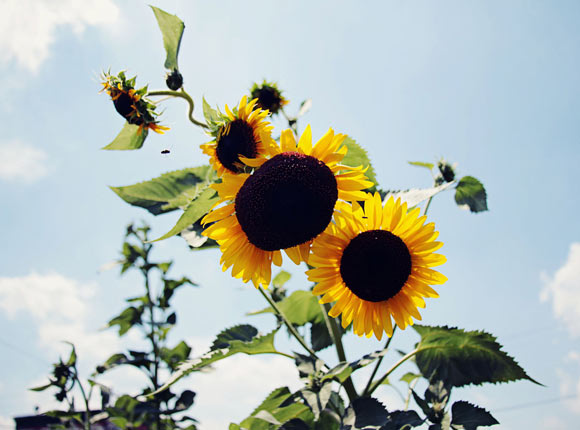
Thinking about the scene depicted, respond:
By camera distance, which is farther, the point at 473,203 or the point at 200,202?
the point at 473,203

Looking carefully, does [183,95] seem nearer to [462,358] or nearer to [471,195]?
[471,195]

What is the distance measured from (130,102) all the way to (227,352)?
3.33ft

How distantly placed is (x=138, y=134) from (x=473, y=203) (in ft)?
4.89

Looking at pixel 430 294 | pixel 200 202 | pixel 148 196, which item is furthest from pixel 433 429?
pixel 148 196

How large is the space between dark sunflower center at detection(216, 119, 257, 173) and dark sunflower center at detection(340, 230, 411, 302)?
465mm

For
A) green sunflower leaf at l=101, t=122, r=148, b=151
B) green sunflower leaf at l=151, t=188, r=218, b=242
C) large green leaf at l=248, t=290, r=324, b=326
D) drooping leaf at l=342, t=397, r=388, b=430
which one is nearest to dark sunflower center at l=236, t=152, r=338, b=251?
green sunflower leaf at l=151, t=188, r=218, b=242

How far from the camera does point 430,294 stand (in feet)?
4.53

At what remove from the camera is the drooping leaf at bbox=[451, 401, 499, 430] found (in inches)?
64.4

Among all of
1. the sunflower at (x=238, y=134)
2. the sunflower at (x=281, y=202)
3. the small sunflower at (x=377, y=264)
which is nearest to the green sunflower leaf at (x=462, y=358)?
the small sunflower at (x=377, y=264)

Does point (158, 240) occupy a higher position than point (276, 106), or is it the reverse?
point (276, 106)

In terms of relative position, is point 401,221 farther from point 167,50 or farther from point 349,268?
point 167,50

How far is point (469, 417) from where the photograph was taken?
1.68 metres

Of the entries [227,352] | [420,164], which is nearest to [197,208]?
[227,352]

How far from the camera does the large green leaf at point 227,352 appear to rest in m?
1.46
